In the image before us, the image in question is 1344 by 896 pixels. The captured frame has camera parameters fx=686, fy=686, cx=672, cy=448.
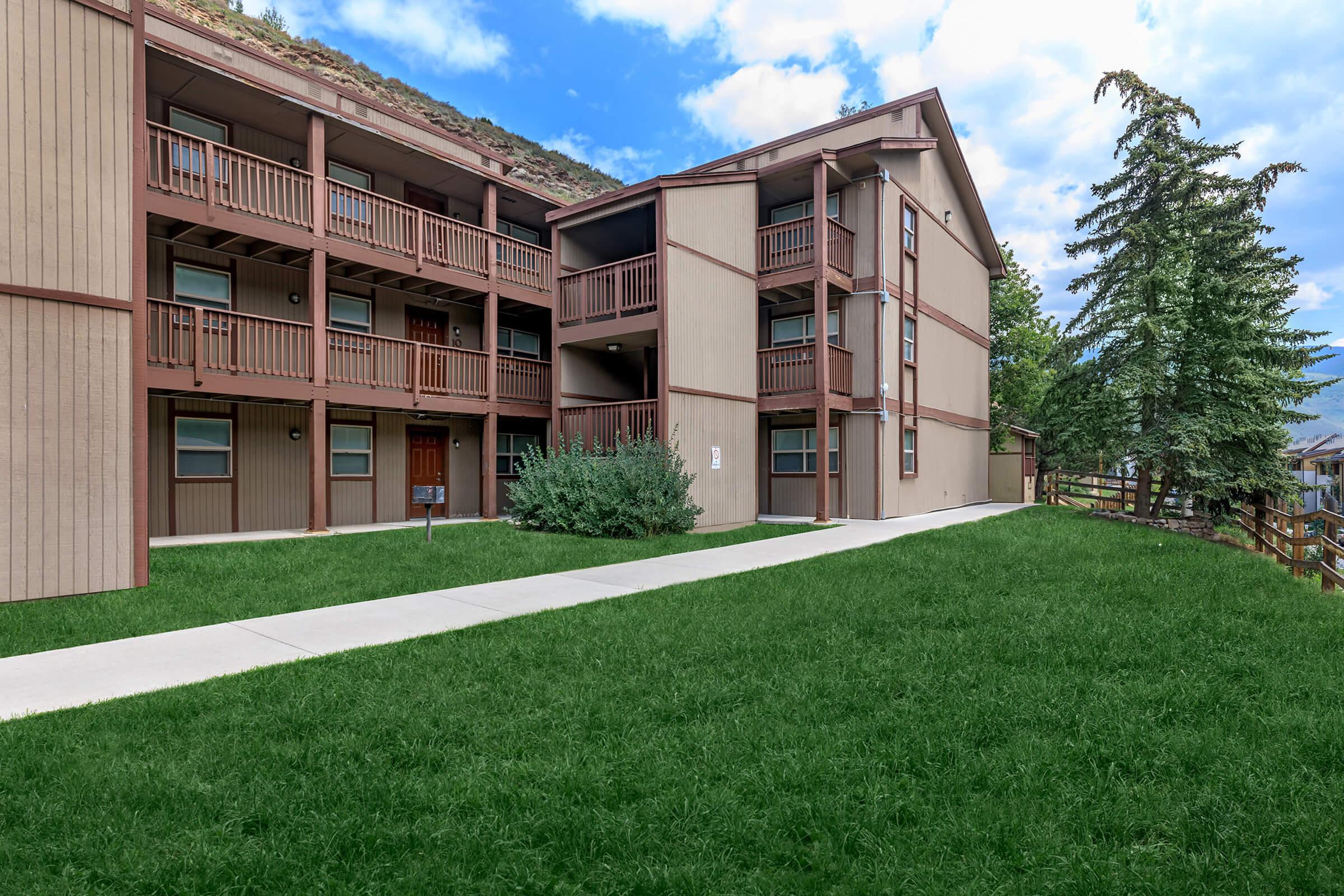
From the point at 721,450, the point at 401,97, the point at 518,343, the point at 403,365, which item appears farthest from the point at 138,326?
the point at 401,97

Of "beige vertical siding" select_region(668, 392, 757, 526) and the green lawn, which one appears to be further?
"beige vertical siding" select_region(668, 392, 757, 526)

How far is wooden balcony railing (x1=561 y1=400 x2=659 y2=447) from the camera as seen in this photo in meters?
14.4

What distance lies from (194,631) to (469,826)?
15.3ft

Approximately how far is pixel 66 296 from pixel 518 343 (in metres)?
12.0

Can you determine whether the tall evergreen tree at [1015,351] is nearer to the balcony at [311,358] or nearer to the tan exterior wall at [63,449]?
the balcony at [311,358]

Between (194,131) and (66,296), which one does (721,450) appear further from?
(194,131)

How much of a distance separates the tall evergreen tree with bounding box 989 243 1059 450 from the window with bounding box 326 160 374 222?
2287 cm

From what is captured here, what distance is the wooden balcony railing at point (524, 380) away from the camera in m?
16.8

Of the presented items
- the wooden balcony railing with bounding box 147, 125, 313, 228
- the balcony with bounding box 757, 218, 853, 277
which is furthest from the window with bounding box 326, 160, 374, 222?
the balcony with bounding box 757, 218, 853, 277

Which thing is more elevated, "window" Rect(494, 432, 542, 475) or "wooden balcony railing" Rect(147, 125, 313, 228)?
"wooden balcony railing" Rect(147, 125, 313, 228)

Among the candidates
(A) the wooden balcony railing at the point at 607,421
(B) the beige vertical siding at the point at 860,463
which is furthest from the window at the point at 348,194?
(B) the beige vertical siding at the point at 860,463

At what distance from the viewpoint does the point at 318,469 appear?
527 inches

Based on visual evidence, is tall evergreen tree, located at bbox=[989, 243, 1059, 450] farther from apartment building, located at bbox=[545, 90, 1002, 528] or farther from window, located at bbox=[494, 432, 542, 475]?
window, located at bbox=[494, 432, 542, 475]

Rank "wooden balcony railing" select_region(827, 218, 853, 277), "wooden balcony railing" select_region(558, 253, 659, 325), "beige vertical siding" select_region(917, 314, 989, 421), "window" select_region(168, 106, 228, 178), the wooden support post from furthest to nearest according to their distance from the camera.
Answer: "beige vertical siding" select_region(917, 314, 989, 421) → "wooden balcony railing" select_region(827, 218, 853, 277) → "wooden balcony railing" select_region(558, 253, 659, 325) → the wooden support post → "window" select_region(168, 106, 228, 178)
